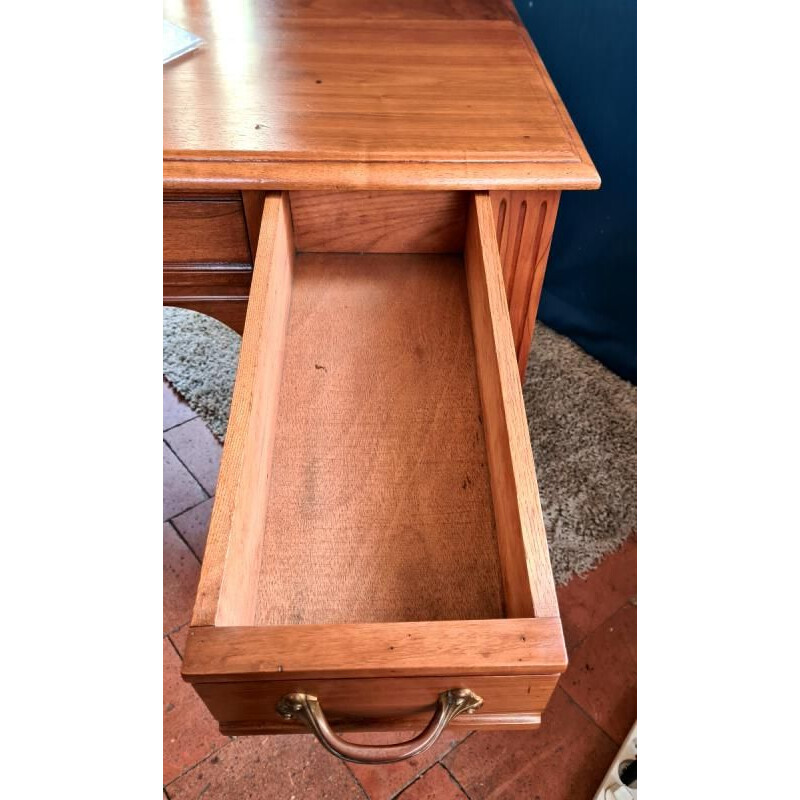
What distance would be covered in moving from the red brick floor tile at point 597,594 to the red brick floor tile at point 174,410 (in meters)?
0.80

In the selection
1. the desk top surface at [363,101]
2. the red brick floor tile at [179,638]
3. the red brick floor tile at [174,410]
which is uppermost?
the desk top surface at [363,101]

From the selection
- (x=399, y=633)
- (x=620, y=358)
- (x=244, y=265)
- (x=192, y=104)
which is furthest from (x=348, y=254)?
(x=620, y=358)

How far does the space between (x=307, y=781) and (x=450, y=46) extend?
1.02 metres

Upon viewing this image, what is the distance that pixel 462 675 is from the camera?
0.41 m

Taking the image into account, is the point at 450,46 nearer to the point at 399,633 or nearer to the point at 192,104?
the point at 192,104

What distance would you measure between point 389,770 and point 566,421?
725 mm

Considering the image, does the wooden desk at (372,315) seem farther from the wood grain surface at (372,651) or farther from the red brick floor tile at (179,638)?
the red brick floor tile at (179,638)

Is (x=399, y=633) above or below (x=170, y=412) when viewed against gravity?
above

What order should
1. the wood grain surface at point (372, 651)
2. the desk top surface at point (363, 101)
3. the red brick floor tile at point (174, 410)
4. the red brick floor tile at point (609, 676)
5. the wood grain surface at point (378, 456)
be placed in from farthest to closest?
the red brick floor tile at point (174, 410) → the red brick floor tile at point (609, 676) → the desk top surface at point (363, 101) → the wood grain surface at point (378, 456) → the wood grain surface at point (372, 651)

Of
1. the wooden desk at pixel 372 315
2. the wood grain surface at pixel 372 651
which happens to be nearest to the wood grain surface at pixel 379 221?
the wooden desk at pixel 372 315

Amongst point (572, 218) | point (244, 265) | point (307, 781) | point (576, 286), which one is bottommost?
point (307, 781)

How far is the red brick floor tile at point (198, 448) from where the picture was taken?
1241 millimetres

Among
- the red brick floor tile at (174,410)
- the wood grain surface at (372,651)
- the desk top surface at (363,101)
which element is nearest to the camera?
the wood grain surface at (372,651)

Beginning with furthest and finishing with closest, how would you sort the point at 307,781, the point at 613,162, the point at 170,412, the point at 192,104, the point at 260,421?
the point at 170,412 → the point at 613,162 → the point at 307,781 → the point at 192,104 → the point at 260,421
